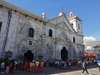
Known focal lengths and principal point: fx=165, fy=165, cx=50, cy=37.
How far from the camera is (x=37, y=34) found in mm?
26219

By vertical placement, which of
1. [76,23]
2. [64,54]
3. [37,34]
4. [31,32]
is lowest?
[64,54]

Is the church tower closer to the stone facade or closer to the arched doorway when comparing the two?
the stone facade

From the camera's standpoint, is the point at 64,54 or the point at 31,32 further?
the point at 64,54

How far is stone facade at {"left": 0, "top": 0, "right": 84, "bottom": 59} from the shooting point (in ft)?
72.4

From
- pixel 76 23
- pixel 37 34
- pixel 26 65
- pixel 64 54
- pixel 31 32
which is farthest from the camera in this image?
pixel 76 23

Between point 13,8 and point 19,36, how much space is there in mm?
4019

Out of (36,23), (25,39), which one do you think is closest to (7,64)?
(25,39)

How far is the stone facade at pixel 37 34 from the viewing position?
72.4 feet

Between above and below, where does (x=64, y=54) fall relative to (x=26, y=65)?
above

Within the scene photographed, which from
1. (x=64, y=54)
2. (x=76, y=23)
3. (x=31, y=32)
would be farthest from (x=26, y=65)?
(x=76, y=23)

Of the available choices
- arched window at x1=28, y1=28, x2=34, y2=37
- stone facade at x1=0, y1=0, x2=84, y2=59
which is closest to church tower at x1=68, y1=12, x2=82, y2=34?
stone facade at x1=0, y1=0, x2=84, y2=59

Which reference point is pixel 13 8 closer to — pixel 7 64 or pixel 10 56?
Result: pixel 10 56

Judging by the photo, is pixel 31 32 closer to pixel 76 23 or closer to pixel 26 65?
pixel 26 65

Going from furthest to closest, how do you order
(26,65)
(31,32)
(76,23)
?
(76,23) < (31,32) < (26,65)
